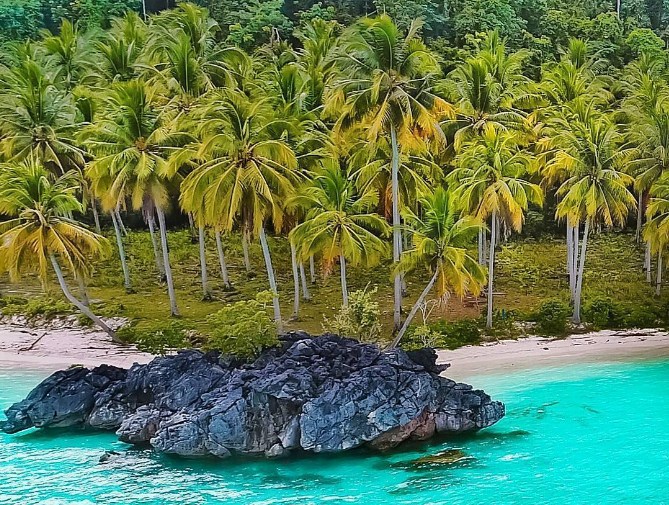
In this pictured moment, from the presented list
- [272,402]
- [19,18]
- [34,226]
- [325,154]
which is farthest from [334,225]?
[19,18]

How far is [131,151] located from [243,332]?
8.78m

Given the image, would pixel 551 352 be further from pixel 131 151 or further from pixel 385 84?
pixel 131 151

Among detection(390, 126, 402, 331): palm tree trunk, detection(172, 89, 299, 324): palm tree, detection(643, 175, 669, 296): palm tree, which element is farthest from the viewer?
detection(643, 175, 669, 296): palm tree

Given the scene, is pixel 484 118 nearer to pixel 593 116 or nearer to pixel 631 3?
pixel 593 116

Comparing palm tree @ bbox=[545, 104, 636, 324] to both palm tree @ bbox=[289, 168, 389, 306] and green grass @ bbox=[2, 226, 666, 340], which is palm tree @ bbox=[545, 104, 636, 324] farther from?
palm tree @ bbox=[289, 168, 389, 306]

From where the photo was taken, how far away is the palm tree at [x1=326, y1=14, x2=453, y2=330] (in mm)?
21734

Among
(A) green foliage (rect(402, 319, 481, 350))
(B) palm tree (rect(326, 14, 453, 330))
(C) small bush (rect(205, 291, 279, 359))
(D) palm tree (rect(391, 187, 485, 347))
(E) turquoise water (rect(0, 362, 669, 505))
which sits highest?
(B) palm tree (rect(326, 14, 453, 330))

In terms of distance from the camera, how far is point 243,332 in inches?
738

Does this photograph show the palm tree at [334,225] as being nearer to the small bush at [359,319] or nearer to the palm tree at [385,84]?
the palm tree at [385,84]

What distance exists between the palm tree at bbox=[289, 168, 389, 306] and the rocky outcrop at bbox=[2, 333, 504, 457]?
11.9ft

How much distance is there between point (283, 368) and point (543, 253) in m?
22.4

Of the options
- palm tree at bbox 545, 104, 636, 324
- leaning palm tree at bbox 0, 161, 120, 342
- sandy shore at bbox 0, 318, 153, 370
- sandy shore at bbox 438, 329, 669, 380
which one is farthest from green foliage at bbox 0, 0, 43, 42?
sandy shore at bbox 438, 329, 669, 380

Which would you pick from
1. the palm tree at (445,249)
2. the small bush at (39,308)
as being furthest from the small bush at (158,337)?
the palm tree at (445,249)

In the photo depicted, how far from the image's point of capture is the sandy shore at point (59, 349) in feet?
74.2
